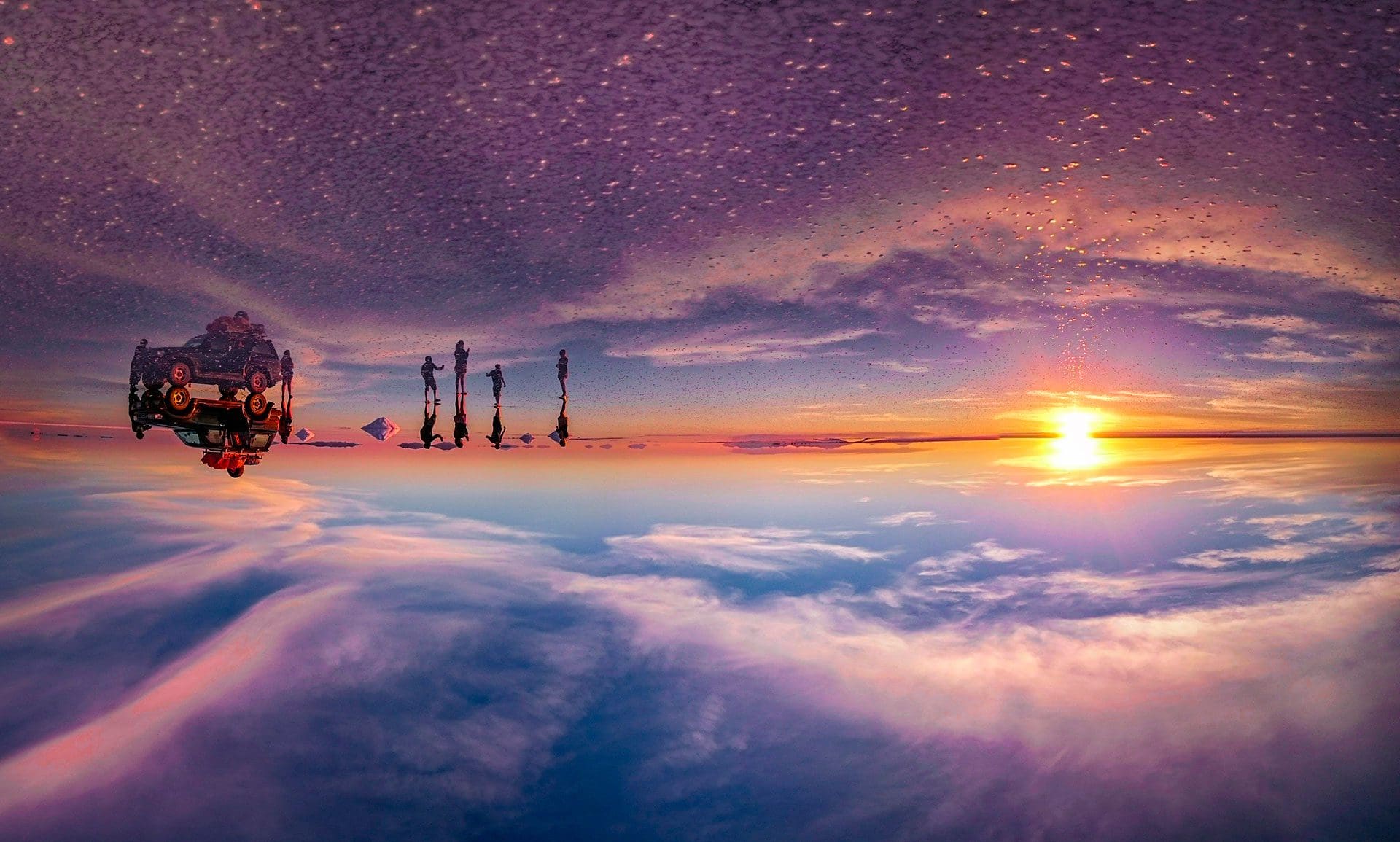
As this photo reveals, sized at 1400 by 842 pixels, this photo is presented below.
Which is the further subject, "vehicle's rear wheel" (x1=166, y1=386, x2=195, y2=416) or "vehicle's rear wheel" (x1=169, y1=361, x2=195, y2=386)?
"vehicle's rear wheel" (x1=169, y1=361, x2=195, y2=386)

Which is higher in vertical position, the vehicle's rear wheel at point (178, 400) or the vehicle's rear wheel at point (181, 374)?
the vehicle's rear wheel at point (181, 374)

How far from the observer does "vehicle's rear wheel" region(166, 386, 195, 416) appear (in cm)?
1129

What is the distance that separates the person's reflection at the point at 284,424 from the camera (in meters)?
12.4

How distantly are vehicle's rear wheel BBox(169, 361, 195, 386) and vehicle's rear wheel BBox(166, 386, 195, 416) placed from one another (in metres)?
0.93

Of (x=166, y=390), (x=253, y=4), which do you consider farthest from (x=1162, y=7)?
(x=166, y=390)

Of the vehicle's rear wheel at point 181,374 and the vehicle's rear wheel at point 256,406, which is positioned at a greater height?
the vehicle's rear wheel at point 181,374

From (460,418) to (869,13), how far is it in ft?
33.7

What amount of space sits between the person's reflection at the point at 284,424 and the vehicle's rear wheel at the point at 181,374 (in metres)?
1.73

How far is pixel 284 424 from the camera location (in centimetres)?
1255

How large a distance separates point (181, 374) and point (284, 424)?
2.14 m

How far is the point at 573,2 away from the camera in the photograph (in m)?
7.35

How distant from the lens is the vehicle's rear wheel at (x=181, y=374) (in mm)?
12281

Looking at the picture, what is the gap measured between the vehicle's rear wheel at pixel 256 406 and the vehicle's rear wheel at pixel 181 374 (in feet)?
4.69

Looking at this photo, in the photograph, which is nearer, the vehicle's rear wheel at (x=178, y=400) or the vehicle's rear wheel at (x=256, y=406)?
the vehicle's rear wheel at (x=178, y=400)
